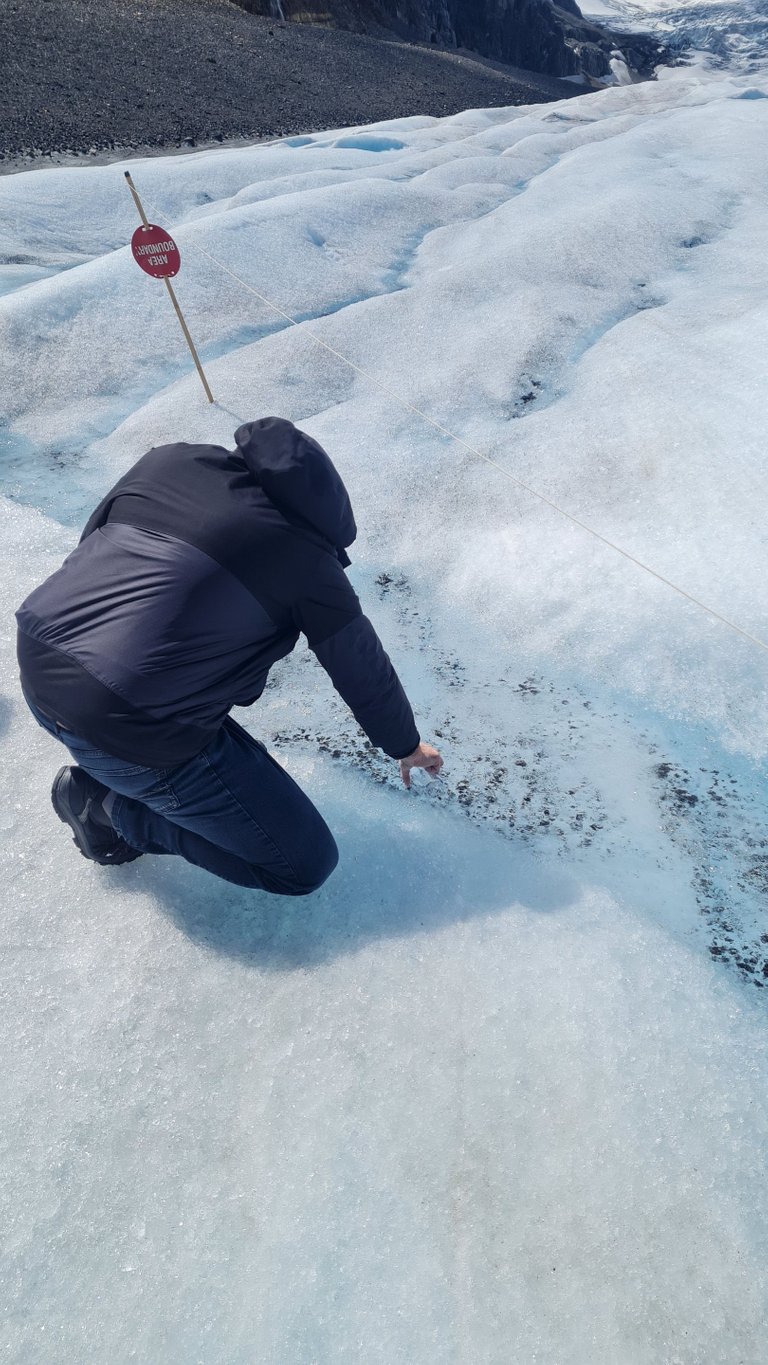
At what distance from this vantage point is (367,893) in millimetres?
1969

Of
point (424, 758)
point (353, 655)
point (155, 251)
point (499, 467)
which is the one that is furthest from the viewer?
point (155, 251)

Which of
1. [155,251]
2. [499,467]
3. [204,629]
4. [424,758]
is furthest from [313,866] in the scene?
[155,251]

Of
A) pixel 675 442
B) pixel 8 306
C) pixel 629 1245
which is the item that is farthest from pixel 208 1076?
pixel 8 306

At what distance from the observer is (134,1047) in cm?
165

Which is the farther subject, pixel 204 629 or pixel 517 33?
pixel 517 33

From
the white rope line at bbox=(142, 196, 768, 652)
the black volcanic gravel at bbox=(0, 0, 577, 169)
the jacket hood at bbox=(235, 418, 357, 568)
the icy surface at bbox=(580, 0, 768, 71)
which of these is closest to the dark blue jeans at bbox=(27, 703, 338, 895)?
the jacket hood at bbox=(235, 418, 357, 568)

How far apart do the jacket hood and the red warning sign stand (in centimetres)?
335

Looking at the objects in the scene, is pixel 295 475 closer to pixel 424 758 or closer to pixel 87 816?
pixel 424 758

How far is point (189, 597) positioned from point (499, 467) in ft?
8.40

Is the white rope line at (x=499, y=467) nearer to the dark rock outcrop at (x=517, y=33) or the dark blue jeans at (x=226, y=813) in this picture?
the dark blue jeans at (x=226, y=813)

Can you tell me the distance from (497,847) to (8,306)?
5093 mm

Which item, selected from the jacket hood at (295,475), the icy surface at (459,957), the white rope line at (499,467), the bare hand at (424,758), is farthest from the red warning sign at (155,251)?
the bare hand at (424,758)

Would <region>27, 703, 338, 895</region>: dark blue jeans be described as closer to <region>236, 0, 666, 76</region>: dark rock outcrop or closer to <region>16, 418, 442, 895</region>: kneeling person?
<region>16, 418, 442, 895</region>: kneeling person

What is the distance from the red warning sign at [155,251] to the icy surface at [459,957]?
30.3 inches
